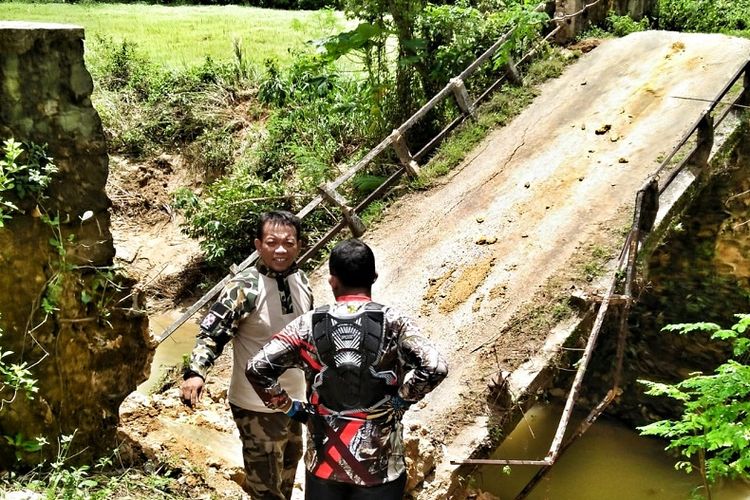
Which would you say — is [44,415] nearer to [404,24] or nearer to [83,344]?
[83,344]

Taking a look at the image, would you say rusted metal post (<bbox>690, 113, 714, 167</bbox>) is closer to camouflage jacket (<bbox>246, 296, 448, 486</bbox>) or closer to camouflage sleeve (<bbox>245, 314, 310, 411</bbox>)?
camouflage jacket (<bbox>246, 296, 448, 486</bbox>)

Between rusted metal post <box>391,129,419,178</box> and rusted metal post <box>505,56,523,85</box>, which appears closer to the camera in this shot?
rusted metal post <box>391,129,419,178</box>

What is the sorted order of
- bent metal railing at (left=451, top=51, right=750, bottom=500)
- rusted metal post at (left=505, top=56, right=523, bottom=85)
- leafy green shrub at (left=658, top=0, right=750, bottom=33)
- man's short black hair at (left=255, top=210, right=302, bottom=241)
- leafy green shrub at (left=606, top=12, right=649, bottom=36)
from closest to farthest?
man's short black hair at (left=255, top=210, right=302, bottom=241) < bent metal railing at (left=451, top=51, right=750, bottom=500) < rusted metal post at (left=505, top=56, right=523, bottom=85) < leafy green shrub at (left=606, top=12, right=649, bottom=36) < leafy green shrub at (left=658, top=0, right=750, bottom=33)

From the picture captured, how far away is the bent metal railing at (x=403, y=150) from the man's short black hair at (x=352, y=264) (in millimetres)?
4771

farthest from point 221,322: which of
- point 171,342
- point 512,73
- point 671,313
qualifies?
point 171,342

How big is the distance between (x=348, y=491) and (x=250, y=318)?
3.58ft

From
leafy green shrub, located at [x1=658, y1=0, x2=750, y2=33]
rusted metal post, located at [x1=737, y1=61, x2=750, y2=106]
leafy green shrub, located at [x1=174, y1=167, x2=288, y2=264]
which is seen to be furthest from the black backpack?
leafy green shrub, located at [x1=658, y1=0, x2=750, y2=33]

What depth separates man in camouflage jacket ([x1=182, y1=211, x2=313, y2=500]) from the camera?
3.62m

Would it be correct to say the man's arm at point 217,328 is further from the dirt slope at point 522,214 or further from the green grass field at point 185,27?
the green grass field at point 185,27

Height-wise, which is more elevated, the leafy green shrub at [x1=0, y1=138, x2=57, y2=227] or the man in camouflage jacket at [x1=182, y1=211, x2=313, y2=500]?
the leafy green shrub at [x1=0, y1=138, x2=57, y2=227]

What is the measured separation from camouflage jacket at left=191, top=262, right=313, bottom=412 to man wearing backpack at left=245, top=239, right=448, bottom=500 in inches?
20.8

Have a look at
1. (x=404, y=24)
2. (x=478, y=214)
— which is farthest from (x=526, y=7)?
(x=478, y=214)

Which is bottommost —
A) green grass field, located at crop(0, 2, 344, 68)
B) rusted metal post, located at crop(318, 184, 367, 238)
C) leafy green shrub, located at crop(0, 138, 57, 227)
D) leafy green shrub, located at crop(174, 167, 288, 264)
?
leafy green shrub, located at crop(174, 167, 288, 264)

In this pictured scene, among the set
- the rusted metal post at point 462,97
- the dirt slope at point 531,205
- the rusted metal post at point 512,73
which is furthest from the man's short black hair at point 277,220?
the rusted metal post at point 512,73
